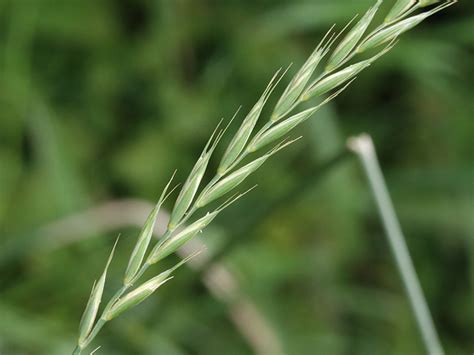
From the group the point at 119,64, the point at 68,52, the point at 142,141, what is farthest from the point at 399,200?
the point at 68,52

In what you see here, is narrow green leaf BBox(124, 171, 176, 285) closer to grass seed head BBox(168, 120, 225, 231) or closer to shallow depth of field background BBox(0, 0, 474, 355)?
grass seed head BBox(168, 120, 225, 231)

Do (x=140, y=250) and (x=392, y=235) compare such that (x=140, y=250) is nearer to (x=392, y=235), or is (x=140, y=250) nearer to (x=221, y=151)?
(x=392, y=235)

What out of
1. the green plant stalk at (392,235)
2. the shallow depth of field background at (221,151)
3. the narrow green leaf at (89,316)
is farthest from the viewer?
the shallow depth of field background at (221,151)

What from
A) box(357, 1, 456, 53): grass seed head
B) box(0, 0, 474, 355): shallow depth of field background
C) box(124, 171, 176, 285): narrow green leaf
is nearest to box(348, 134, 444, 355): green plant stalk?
box(357, 1, 456, 53): grass seed head

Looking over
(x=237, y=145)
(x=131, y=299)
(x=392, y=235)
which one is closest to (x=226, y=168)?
(x=237, y=145)

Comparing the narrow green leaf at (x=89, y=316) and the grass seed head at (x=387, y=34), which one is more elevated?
the grass seed head at (x=387, y=34)

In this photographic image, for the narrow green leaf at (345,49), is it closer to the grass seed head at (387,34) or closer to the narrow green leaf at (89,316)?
the grass seed head at (387,34)

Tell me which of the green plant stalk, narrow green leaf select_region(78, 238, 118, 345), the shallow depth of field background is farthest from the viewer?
the shallow depth of field background

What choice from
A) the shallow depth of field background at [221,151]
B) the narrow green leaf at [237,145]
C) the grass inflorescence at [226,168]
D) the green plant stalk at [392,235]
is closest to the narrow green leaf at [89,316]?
the grass inflorescence at [226,168]

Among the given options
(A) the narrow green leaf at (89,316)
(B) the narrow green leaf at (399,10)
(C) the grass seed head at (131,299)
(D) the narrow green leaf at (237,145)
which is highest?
(B) the narrow green leaf at (399,10)
